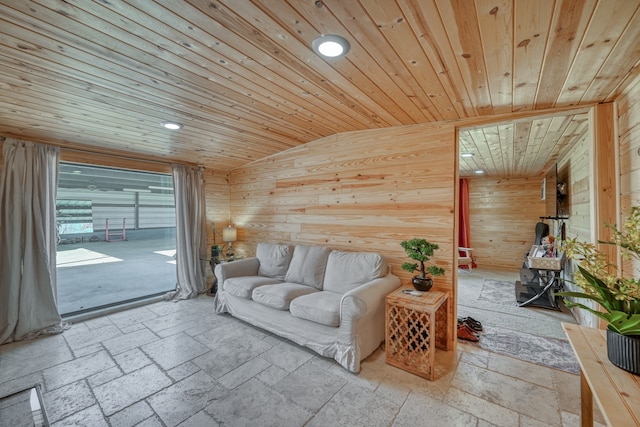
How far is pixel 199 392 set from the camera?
193 centimetres

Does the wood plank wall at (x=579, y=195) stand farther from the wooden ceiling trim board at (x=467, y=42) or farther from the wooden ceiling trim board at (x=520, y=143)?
the wooden ceiling trim board at (x=467, y=42)

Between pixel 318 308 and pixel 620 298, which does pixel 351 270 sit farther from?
pixel 620 298

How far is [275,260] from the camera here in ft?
11.5

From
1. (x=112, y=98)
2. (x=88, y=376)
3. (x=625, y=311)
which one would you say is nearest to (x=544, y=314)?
(x=625, y=311)

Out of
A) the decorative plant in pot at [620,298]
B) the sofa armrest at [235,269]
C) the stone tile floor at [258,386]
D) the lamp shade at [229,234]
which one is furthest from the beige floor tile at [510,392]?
the lamp shade at [229,234]

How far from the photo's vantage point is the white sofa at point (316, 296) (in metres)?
2.19

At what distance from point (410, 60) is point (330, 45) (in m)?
0.50

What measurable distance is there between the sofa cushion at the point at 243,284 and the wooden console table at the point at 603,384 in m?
2.63

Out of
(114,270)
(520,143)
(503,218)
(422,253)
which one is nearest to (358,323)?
(422,253)

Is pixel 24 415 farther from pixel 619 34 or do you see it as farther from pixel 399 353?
pixel 619 34

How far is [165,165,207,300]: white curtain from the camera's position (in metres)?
4.08

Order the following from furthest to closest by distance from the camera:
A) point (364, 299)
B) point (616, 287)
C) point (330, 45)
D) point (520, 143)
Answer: point (520, 143) < point (364, 299) < point (330, 45) < point (616, 287)

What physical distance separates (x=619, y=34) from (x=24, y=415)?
159 inches

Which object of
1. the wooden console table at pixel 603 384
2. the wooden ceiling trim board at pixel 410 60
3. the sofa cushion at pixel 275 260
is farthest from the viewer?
the sofa cushion at pixel 275 260
